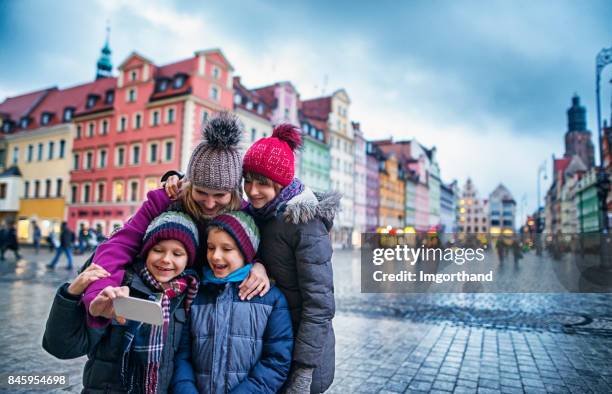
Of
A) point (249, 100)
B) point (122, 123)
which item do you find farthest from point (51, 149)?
point (249, 100)

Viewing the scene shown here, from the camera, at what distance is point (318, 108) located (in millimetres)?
56062

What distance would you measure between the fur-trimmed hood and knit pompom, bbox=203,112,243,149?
1.48ft

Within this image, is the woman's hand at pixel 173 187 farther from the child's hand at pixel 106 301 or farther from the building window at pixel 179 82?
the building window at pixel 179 82

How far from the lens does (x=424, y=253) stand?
13.5ft

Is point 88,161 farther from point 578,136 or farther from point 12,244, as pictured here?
point 578,136

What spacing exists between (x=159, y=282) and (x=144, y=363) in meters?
0.37

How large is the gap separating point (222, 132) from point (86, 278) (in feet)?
3.15

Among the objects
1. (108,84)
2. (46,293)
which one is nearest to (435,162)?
(108,84)

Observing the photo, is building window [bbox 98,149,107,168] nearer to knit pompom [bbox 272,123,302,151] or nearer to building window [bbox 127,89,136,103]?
building window [bbox 127,89,136,103]

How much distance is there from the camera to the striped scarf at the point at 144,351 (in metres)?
2.13

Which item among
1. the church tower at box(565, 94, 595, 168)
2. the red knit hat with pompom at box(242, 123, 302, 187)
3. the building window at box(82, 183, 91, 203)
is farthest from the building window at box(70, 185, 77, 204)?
the church tower at box(565, 94, 595, 168)

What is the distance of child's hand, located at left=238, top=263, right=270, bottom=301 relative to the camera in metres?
2.29

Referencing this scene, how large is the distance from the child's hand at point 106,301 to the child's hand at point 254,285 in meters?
0.56

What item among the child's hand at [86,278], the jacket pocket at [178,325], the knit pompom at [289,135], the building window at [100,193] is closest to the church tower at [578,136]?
the building window at [100,193]
